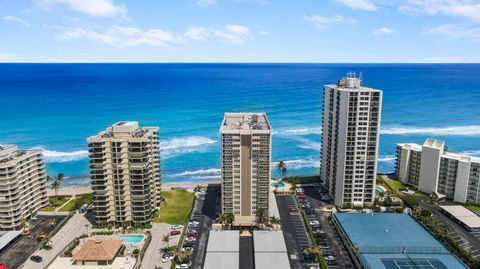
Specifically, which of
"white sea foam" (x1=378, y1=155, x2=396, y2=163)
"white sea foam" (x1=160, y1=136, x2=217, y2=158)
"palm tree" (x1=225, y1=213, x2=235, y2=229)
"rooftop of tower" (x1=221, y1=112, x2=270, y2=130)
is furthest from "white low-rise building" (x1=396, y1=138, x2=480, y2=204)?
"white sea foam" (x1=160, y1=136, x2=217, y2=158)

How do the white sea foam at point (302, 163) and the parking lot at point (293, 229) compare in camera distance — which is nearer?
the parking lot at point (293, 229)

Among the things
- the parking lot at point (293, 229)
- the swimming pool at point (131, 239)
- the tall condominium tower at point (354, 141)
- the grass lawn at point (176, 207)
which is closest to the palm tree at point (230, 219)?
the grass lawn at point (176, 207)

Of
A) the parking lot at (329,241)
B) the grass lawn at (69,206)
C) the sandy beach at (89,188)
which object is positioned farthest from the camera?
the sandy beach at (89,188)

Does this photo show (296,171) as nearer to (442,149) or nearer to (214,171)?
(214,171)

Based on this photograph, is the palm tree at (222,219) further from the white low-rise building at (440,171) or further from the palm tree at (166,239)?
the white low-rise building at (440,171)

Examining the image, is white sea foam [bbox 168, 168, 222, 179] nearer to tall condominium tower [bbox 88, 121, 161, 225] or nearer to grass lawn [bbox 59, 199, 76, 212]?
grass lawn [bbox 59, 199, 76, 212]
